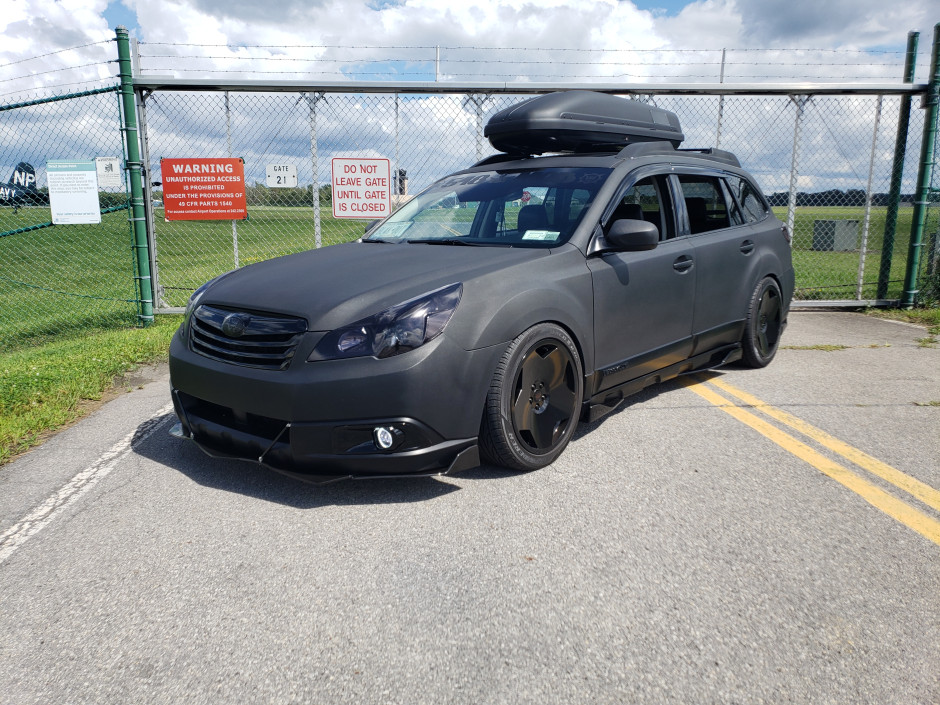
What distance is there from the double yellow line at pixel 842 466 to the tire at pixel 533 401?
50.8 inches

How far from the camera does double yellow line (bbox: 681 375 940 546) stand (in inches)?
126

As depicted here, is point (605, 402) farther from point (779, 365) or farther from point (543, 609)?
point (779, 365)

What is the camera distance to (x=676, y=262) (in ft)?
15.5

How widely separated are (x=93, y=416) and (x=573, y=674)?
4119 millimetres

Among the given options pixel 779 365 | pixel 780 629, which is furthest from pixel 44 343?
pixel 780 629

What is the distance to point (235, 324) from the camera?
347cm

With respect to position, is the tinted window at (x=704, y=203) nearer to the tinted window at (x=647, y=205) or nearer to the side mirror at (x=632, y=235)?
the tinted window at (x=647, y=205)

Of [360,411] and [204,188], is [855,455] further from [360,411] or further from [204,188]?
[204,188]

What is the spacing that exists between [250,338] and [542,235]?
1769mm

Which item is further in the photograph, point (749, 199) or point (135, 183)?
point (135, 183)

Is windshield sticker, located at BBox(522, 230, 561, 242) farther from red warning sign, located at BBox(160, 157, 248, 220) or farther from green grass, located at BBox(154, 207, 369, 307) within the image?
red warning sign, located at BBox(160, 157, 248, 220)

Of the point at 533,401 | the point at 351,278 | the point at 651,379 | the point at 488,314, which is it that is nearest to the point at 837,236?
the point at 651,379

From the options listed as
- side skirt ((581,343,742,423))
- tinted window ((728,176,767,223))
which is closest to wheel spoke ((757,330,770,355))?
side skirt ((581,343,742,423))

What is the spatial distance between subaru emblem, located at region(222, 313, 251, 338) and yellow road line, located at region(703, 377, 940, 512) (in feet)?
10.5
